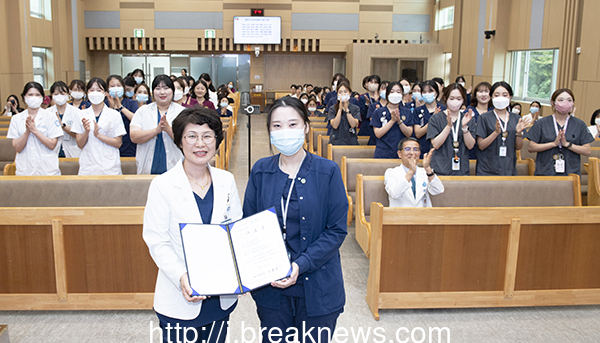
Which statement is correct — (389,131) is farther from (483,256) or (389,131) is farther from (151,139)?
(151,139)

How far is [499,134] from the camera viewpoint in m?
4.63

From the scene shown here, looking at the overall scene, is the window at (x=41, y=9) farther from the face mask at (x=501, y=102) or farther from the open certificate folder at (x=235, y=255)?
the open certificate folder at (x=235, y=255)

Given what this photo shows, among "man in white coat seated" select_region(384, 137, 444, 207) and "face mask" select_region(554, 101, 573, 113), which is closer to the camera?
"man in white coat seated" select_region(384, 137, 444, 207)

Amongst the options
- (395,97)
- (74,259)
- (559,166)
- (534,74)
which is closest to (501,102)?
(559,166)

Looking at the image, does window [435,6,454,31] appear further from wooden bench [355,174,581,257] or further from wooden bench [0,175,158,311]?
wooden bench [0,175,158,311]

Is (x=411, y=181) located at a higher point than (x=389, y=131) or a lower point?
lower

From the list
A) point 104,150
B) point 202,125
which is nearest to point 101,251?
point 104,150

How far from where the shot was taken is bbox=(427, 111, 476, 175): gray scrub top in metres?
4.64

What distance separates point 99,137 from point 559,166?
4283mm

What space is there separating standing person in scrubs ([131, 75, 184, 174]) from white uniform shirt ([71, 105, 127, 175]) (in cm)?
36

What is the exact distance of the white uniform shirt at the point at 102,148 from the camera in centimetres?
438

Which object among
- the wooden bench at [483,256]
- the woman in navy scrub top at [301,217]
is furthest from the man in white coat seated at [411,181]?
the woman in navy scrub top at [301,217]

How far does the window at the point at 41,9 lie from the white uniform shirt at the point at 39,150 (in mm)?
10888

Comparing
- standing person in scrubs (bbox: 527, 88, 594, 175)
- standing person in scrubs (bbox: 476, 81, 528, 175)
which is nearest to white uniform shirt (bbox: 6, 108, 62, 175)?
standing person in scrubs (bbox: 476, 81, 528, 175)
